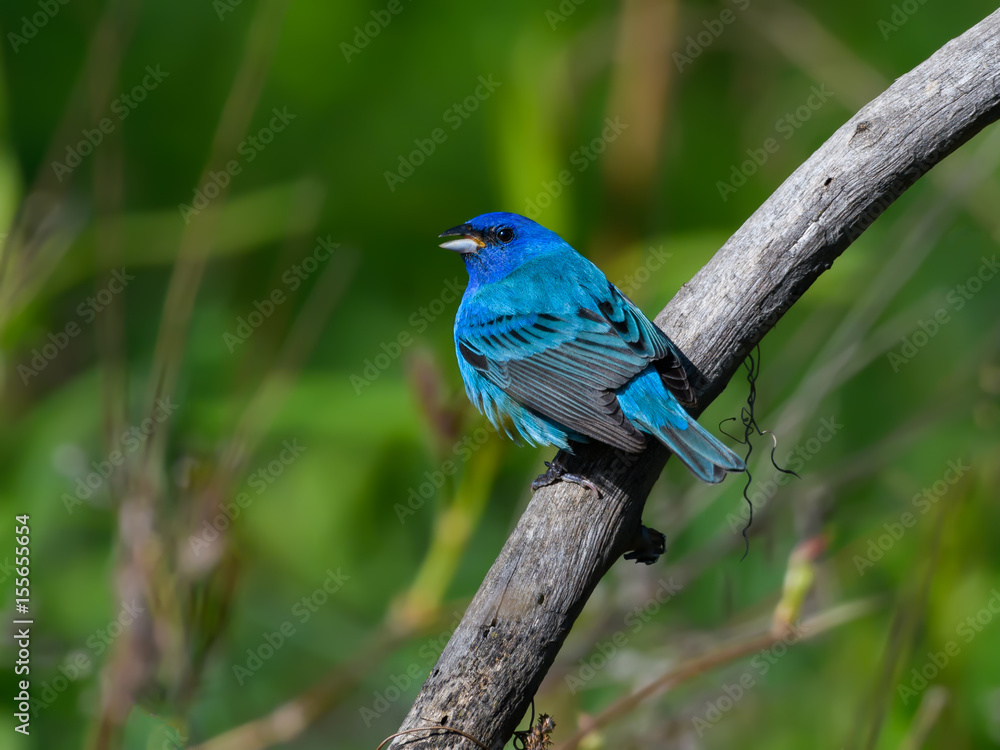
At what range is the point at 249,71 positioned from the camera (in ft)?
14.4

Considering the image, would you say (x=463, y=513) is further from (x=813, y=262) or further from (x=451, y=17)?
(x=451, y=17)

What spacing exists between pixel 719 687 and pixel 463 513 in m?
1.17

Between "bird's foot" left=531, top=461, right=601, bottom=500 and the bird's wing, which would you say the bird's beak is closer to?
the bird's wing

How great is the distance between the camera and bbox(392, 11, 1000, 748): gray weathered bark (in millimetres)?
1902

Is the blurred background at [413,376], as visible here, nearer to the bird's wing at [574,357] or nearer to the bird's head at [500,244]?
the bird's wing at [574,357]

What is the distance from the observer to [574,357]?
2990 mm

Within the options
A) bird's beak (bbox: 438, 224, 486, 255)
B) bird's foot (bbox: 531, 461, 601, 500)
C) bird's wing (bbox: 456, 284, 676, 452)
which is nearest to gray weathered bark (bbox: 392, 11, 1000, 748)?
bird's foot (bbox: 531, 461, 601, 500)

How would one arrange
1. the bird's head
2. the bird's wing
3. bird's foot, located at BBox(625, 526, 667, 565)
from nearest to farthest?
bird's foot, located at BBox(625, 526, 667, 565), the bird's wing, the bird's head

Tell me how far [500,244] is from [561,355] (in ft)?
2.76

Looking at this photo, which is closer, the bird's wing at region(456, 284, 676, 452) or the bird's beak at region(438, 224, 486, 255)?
the bird's wing at region(456, 284, 676, 452)

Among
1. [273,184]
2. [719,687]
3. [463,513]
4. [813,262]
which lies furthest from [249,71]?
[719,687]

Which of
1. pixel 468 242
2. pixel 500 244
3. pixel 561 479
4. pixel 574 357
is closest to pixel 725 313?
pixel 561 479

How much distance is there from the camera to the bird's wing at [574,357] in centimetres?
262

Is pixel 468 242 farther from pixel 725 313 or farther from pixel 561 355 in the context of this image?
pixel 725 313
